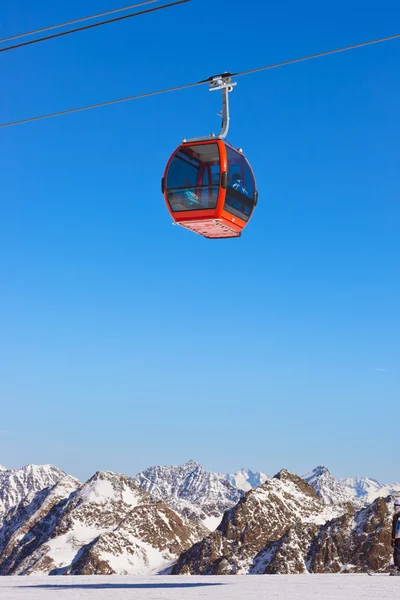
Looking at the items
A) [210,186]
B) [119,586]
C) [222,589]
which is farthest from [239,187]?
[119,586]

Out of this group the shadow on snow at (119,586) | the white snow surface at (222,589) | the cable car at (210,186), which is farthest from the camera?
the cable car at (210,186)

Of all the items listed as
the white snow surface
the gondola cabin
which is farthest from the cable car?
the white snow surface

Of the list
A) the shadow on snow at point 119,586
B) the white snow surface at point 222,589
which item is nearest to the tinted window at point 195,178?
the white snow surface at point 222,589

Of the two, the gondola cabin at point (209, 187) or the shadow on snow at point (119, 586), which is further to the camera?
the gondola cabin at point (209, 187)

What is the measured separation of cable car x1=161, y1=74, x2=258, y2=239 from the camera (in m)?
37.1

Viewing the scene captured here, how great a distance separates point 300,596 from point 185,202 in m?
16.4

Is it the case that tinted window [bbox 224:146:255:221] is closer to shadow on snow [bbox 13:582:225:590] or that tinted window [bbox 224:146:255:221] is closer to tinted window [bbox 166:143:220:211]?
tinted window [bbox 166:143:220:211]

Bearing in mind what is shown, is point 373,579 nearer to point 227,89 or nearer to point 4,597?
point 4,597

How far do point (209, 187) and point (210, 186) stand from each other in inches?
2.3

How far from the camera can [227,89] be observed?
32750mm

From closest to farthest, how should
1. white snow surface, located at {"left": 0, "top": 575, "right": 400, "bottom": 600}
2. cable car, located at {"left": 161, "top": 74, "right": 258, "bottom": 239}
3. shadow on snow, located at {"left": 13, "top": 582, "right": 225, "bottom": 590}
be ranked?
white snow surface, located at {"left": 0, "top": 575, "right": 400, "bottom": 600} → shadow on snow, located at {"left": 13, "top": 582, "right": 225, "bottom": 590} → cable car, located at {"left": 161, "top": 74, "right": 258, "bottom": 239}

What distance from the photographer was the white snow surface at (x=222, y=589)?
30.4m

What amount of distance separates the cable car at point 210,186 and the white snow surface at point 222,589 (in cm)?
1460

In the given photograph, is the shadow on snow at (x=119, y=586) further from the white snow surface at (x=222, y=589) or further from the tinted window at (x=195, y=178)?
the tinted window at (x=195, y=178)
